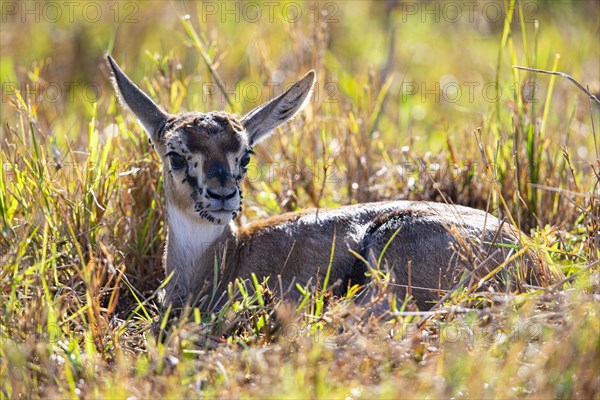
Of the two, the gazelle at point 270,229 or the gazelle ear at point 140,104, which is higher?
the gazelle ear at point 140,104

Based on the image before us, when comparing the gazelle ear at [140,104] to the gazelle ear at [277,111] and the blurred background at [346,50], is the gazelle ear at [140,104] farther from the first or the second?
the blurred background at [346,50]

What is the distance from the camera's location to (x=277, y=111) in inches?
255

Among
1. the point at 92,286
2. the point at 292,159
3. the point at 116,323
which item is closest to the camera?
the point at 92,286

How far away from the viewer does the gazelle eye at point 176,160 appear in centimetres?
589

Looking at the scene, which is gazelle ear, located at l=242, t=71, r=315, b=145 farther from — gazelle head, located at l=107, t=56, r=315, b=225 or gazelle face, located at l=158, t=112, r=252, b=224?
gazelle face, located at l=158, t=112, r=252, b=224

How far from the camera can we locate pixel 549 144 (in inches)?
288

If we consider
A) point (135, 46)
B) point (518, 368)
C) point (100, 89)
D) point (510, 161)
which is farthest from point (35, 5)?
point (518, 368)

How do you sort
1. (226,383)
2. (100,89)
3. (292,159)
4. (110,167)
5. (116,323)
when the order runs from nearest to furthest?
(226,383), (116,323), (110,167), (292,159), (100,89)

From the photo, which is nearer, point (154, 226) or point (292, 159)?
point (154, 226)

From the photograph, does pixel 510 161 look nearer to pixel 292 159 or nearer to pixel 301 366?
pixel 292 159

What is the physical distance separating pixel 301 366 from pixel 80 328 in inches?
55.9

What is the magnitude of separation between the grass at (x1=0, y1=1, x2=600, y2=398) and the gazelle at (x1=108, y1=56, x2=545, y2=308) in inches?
11.0

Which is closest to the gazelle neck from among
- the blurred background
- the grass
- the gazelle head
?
the gazelle head

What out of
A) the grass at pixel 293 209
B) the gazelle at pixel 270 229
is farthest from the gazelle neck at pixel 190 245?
the grass at pixel 293 209
